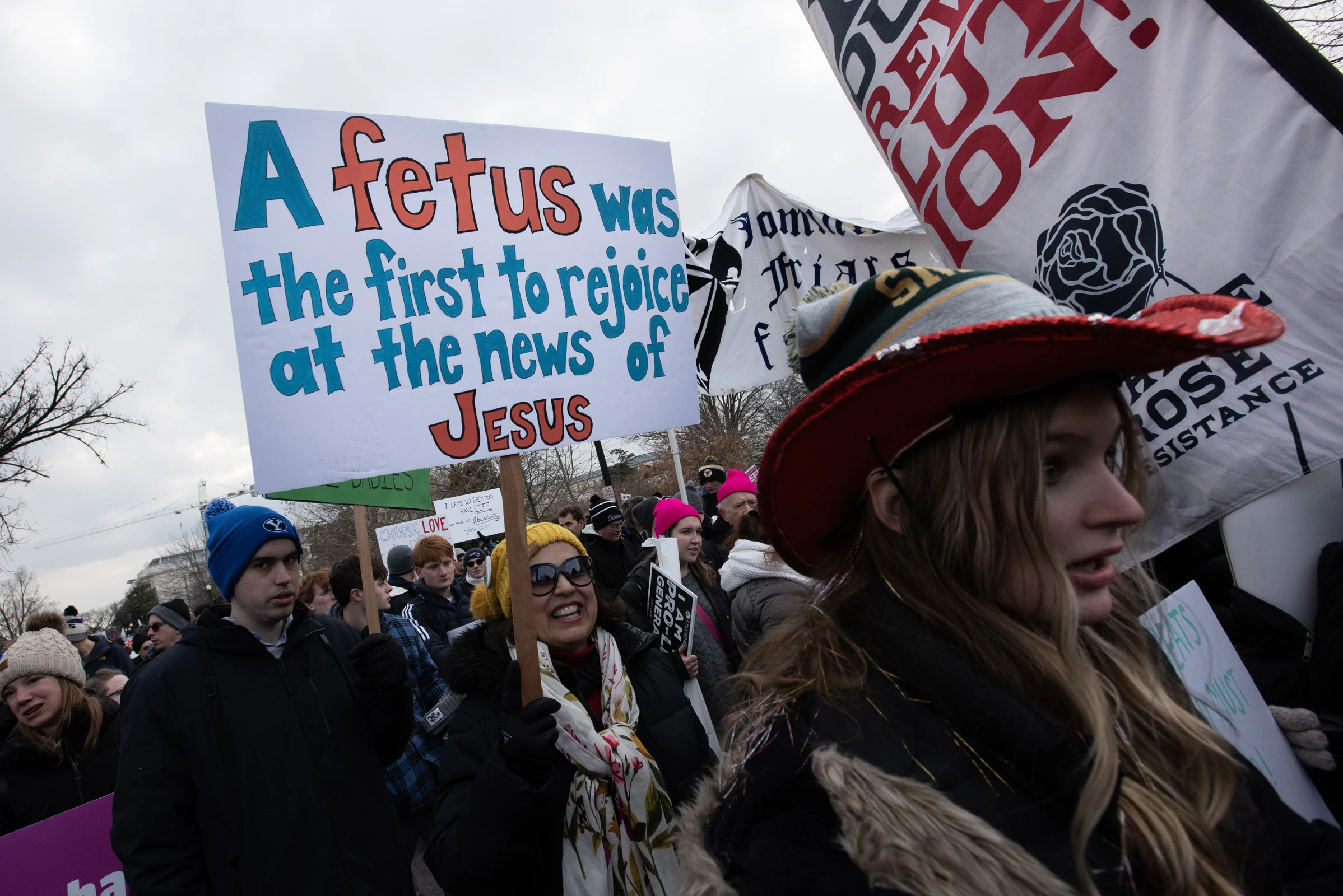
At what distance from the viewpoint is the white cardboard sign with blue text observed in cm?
220

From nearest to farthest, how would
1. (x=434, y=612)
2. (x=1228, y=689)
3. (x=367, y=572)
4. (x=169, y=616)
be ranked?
(x=1228, y=689) < (x=367, y=572) < (x=434, y=612) < (x=169, y=616)

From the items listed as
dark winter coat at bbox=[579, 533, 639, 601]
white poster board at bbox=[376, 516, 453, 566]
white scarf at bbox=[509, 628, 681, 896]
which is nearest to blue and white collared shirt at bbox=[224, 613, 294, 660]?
white scarf at bbox=[509, 628, 681, 896]

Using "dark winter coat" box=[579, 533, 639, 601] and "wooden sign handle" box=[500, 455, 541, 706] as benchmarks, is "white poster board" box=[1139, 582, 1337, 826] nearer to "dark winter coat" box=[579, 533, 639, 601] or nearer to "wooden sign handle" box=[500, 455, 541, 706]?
"wooden sign handle" box=[500, 455, 541, 706]

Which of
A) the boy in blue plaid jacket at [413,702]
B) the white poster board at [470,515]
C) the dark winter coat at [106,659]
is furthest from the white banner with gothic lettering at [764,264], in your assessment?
the white poster board at [470,515]

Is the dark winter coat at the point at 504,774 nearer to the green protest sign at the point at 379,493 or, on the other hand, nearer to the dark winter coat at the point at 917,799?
the dark winter coat at the point at 917,799

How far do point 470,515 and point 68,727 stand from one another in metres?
12.7

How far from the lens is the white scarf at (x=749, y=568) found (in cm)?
352

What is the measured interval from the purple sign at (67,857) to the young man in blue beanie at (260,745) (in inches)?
21.3

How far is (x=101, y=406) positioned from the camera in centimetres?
1537

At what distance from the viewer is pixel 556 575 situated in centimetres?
244

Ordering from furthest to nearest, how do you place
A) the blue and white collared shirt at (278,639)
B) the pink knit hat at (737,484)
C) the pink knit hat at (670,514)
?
the pink knit hat at (737,484) → the pink knit hat at (670,514) → the blue and white collared shirt at (278,639)

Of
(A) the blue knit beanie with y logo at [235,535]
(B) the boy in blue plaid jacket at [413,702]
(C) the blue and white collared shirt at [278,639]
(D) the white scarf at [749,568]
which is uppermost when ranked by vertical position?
(A) the blue knit beanie with y logo at [235,535]

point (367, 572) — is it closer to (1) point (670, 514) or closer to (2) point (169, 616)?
(1) point (670, 514)

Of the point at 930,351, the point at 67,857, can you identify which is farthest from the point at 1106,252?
the point at 67,857
